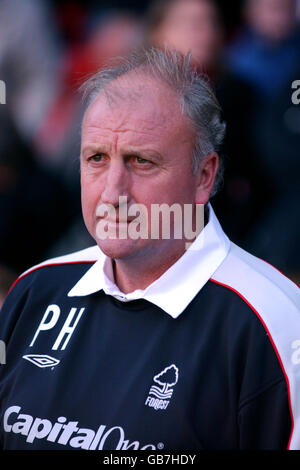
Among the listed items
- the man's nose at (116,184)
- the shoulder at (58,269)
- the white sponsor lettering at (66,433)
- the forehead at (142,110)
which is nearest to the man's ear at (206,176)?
the forehead at (142,110)

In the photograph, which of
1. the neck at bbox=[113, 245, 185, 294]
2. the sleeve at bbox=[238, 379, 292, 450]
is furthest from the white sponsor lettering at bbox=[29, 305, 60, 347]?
the sleeve at bbox=[238, 379, 292, 450]

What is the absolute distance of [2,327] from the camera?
2260 mm

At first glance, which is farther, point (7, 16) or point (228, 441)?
point (7, 16)

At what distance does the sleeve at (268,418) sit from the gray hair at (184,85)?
0.66 meters

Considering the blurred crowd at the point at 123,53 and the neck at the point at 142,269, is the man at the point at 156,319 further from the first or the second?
the blurred crowd at the point at 123,53

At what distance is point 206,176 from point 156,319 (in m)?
0.45

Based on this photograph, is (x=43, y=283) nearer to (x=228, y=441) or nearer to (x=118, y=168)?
(x=118, y=168)

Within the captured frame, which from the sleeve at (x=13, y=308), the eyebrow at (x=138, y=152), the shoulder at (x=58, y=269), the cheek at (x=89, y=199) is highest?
the eyebrow at (x=138, y=152)

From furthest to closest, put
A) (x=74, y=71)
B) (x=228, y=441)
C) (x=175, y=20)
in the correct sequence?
(x=74, y=71) < (x=175, y=20) < (x=228, y=441)

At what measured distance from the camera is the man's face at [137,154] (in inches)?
77.4

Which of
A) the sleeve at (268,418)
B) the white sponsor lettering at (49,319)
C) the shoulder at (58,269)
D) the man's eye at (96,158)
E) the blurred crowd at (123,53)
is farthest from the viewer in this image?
the blurred crowd at (123,53)

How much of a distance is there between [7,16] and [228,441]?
3.26 metres

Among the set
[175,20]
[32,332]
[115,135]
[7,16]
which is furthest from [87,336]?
[7,16]

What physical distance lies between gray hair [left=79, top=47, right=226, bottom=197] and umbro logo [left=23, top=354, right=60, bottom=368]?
686 mm
